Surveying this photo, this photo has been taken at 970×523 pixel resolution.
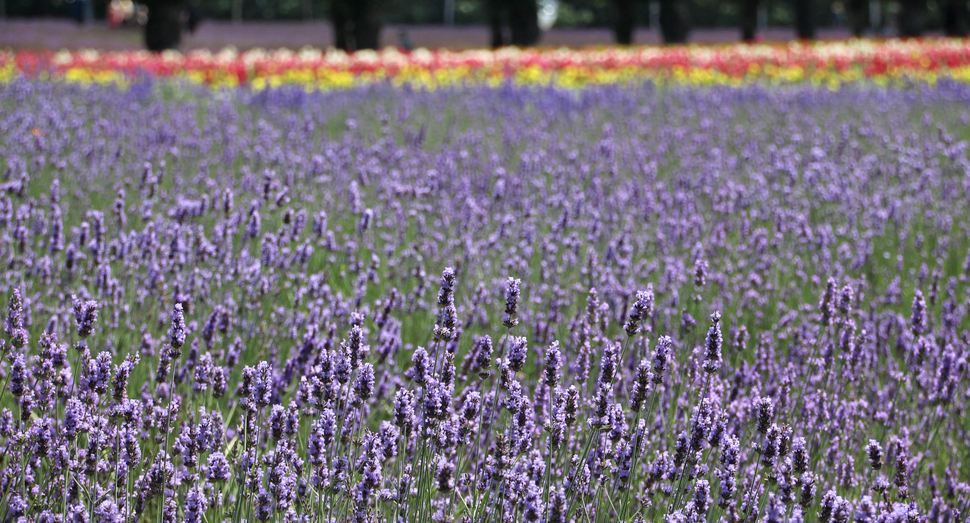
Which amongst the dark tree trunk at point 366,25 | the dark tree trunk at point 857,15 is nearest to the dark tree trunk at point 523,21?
the dark tree trunk at point 366,25

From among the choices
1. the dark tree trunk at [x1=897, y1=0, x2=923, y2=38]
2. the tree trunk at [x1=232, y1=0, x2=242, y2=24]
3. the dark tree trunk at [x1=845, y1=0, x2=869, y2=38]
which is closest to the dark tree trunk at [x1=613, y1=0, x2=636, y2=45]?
the dark tree trunk at [x1=897, y1=0, x2=923, y2=38]

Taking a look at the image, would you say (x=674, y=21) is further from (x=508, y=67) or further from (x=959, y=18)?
(x=508, y=67)

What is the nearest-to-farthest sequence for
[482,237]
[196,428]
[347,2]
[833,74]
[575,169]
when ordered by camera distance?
[196,428], [482,237], [575,169], [833,74], [347,2]

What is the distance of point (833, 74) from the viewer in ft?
43.1

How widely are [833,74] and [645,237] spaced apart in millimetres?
10040

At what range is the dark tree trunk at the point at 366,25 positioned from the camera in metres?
22.4

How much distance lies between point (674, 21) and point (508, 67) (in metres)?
18.1

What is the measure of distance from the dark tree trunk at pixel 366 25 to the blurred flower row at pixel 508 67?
897 centimetres

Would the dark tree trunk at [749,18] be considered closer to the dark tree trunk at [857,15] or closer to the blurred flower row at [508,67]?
the dark tree trunk at [857,15]

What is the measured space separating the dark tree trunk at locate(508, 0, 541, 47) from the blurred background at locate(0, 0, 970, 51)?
0.03 meters

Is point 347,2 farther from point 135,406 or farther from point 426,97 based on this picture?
point 135,406

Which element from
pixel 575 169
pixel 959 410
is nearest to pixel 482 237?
pixel 575 169

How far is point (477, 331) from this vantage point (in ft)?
10.7

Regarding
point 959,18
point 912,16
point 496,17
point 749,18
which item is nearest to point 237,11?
point 496,17
